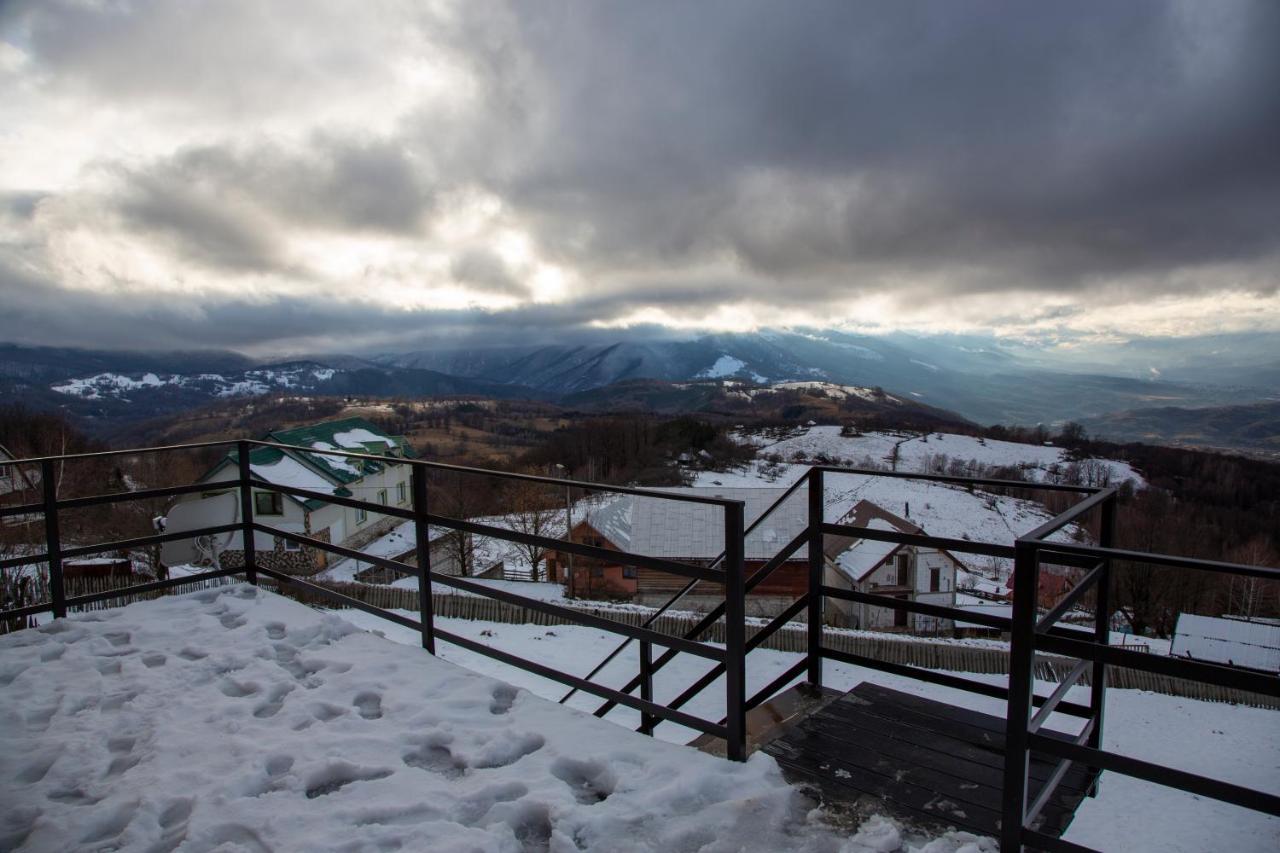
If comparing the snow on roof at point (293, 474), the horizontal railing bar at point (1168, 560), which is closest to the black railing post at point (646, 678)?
the horizontal railing bar at point (1168, 560)

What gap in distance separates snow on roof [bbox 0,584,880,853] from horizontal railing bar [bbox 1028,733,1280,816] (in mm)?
793

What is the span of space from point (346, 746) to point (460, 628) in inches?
745

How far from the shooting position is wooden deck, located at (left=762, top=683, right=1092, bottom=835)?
268 cm

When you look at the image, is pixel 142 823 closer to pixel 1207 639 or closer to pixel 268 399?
pixel 1207 639

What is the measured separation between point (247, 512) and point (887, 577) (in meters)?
31.0

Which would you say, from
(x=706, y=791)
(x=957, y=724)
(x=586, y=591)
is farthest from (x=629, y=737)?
(x=586, y=591)

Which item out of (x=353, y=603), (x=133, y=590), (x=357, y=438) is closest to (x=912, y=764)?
(x=353, y=603)

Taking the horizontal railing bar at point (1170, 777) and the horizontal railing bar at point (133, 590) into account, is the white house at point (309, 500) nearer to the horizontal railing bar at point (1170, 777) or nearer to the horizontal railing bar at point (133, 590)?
the horizontal railing bar at point (133, 590)

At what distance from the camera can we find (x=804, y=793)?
273cm

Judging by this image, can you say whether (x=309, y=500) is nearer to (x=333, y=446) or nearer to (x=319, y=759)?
(x=333, y=446)

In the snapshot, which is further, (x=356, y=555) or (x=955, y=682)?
(x=356, y=555)

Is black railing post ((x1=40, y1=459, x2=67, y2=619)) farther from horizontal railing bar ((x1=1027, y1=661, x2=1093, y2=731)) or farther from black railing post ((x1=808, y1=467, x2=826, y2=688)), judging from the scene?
horizontal railing bar ((x1=1027, y1=661, x2=1093, y2=731))

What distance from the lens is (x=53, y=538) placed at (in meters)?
4.58

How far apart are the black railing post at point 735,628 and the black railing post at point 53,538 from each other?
14.7ft
